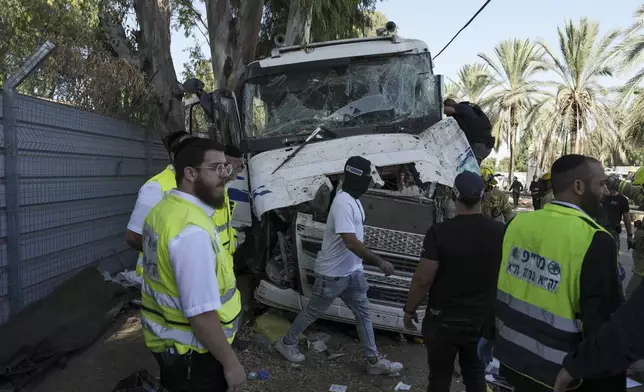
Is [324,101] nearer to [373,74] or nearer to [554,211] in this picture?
[373,74]

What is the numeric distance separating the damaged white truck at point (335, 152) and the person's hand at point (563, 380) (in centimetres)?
263

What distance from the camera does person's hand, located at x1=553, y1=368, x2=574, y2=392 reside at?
1.99 meters

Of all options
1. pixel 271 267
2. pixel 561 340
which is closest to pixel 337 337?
pixel 271 267

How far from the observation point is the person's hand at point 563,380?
1993 millimetres

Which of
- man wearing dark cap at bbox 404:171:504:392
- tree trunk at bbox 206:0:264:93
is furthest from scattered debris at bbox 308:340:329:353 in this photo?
tree trunk at bbox 206:0:264:93

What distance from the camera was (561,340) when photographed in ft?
7.17

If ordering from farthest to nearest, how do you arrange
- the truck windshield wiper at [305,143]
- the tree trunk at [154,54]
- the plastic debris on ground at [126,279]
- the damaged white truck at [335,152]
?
the tree trunk at [154,54]
the plastic debris on ground at [126,279]
the truck windshield wiper at [305,143]
the damaged white truck at [335,152]

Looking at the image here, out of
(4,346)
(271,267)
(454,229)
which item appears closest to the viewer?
(454,229)

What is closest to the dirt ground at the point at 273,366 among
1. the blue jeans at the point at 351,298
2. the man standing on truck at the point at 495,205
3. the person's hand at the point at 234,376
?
the blue jeans at the point at 351,298

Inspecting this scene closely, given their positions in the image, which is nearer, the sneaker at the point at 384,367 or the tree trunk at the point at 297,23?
the sneaker at the point at 384,367

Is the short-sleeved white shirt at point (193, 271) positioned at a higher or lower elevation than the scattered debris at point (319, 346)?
higher

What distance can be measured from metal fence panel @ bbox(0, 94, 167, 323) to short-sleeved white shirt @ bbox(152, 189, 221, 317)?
9.86 feet

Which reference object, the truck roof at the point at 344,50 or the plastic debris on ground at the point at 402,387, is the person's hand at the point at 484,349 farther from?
the truck roof at the point at 344,50

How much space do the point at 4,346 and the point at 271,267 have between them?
2.26 metres
